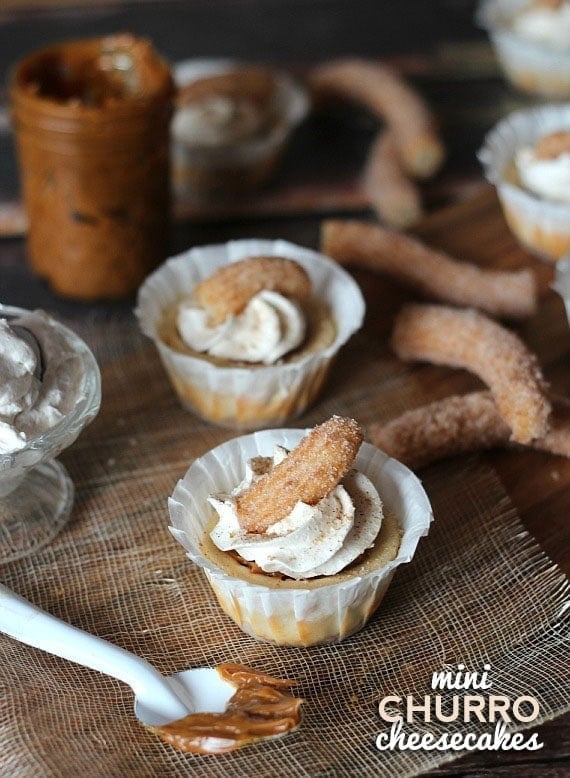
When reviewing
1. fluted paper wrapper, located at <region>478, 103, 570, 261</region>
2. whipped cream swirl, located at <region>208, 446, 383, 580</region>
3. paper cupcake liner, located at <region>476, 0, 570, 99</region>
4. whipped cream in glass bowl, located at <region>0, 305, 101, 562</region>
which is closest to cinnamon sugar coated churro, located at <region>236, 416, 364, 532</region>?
whipped cream swirl, located at <region>208, 446, 383, 580</region>

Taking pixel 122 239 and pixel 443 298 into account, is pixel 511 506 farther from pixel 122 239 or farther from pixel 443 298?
pixel 122 239

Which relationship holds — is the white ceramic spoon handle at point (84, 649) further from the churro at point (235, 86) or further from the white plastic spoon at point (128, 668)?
the churro at point (235, 86)

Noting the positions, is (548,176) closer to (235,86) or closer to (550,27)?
(550,27)

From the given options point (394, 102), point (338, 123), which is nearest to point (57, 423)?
point (394, 102)

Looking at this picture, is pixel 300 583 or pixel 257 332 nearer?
pixel 300 583

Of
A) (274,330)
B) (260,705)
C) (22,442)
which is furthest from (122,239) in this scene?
(260,705)

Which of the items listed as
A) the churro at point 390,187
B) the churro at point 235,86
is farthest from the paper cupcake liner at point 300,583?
the churro at point 235,86
